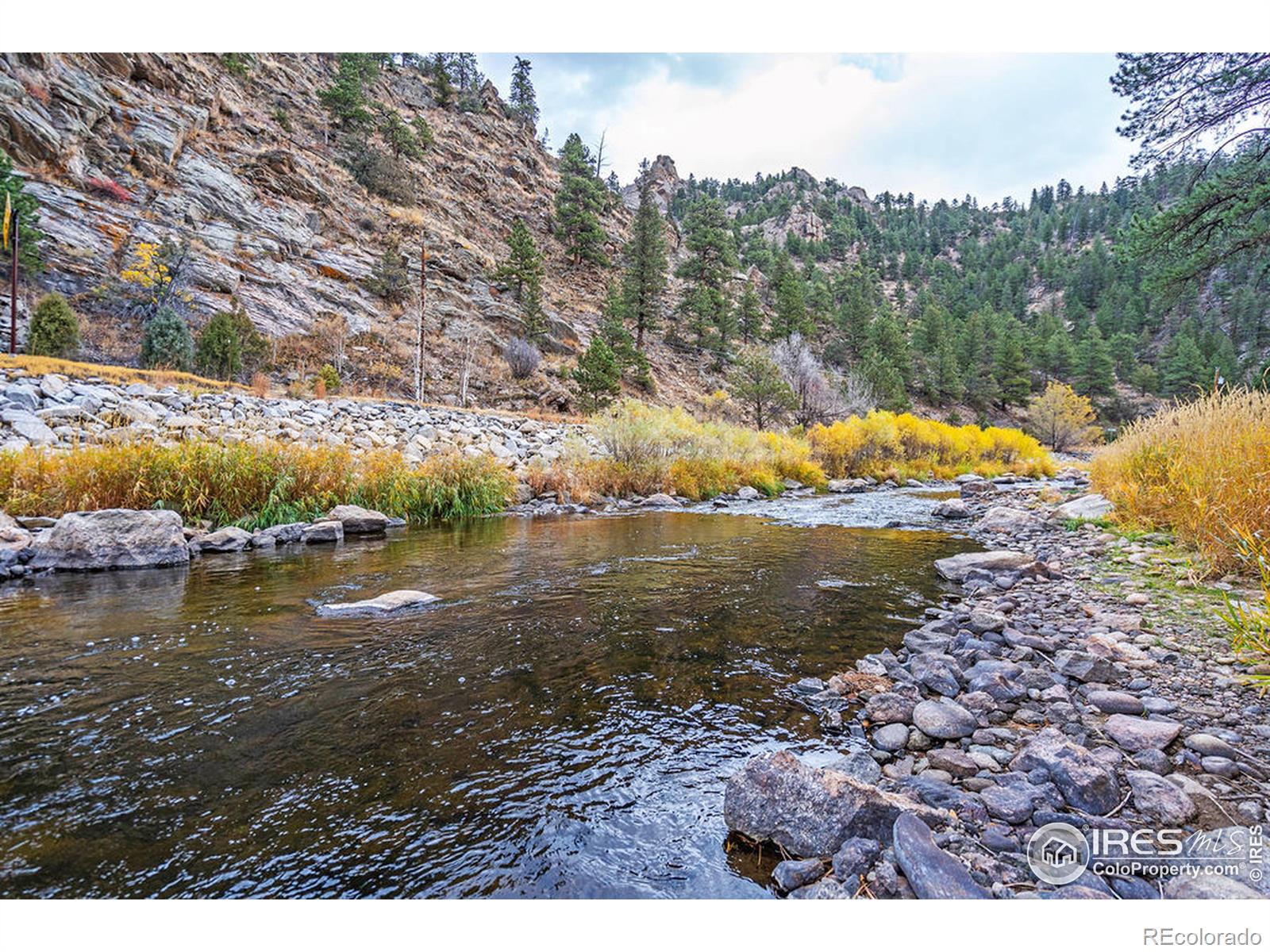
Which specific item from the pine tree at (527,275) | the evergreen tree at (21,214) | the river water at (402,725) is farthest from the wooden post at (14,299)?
the pine tree at (527,275)

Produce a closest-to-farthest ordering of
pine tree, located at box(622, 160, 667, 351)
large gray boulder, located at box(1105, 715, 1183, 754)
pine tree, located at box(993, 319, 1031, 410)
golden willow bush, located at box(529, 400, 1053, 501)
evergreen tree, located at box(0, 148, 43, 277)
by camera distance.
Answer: large gray boulder, located at box(1105, 715, 1183, 754)
golden willow bush, located at box(529, 400, 1053, 501)
evergreen tree, located at box(0, 148, 43, 277)
pine tree, located at box(622, 160, 667, 351)
pine tree, located at box(993, 319, 1031, 410)

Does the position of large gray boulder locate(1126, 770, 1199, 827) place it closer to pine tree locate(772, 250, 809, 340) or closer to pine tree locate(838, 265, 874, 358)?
pine tree locate(772, 250, 809, 340)

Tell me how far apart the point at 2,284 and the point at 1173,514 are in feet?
99.5

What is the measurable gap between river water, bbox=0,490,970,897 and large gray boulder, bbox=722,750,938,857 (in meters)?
0.18

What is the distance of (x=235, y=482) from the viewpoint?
8.88m

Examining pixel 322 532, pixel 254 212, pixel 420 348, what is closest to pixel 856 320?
pixel 420 348

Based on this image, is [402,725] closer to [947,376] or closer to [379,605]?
[379,605]

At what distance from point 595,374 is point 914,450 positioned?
1652cm

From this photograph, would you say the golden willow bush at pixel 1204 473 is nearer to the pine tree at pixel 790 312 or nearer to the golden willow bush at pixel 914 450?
the golden willow bush at pixel 914 450

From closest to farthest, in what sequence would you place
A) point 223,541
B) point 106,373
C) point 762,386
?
point 223,541 < point 106,373 < point 762,386

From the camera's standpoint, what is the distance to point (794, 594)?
5.76m

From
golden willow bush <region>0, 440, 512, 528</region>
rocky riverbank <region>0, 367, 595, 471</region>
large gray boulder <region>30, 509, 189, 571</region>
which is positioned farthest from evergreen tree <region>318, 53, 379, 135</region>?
large gray boulder <region>30, 509, 189, 571</region>

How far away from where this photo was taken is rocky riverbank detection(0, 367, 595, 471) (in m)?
9.30

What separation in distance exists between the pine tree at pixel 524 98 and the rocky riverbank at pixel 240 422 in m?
47.8
